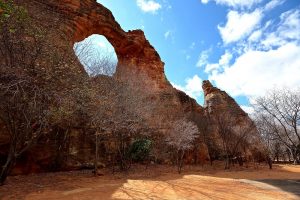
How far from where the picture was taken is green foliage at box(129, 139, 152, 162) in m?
23.8

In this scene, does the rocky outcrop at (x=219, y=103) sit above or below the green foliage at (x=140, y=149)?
above

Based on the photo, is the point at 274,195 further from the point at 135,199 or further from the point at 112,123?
Result: the point at 112,123

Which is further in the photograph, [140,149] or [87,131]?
[140,149]

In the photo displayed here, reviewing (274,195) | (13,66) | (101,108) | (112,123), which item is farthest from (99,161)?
(274,195)

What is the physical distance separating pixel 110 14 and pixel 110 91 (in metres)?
15.1

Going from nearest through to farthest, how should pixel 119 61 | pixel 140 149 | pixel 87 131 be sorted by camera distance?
pixel 87 131 → pixel 140 149 → pixel 119 61

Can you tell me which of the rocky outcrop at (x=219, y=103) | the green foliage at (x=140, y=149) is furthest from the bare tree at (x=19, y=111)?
the rocky outcrop at (x=219, y=103)

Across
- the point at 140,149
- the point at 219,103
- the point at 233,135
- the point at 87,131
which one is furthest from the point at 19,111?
the point at 219,103

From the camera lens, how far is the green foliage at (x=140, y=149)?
78.1 feet

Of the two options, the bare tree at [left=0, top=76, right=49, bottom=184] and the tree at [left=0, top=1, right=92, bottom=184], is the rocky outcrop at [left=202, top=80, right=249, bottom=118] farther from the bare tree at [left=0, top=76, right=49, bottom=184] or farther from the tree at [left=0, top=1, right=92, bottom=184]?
the bare tree at [left=0, top=76, right=49, bottom=184]

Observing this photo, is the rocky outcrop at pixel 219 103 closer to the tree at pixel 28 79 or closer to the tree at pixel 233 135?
the tree at pixel 233 135

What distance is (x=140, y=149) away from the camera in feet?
78.6

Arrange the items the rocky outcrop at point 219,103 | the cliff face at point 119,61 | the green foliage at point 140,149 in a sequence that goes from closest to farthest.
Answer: the cliff face at point 119,61 < the green foliage at point 140,149 < the rocky outcrop at point 219,103

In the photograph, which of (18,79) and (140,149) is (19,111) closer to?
(18,79)
